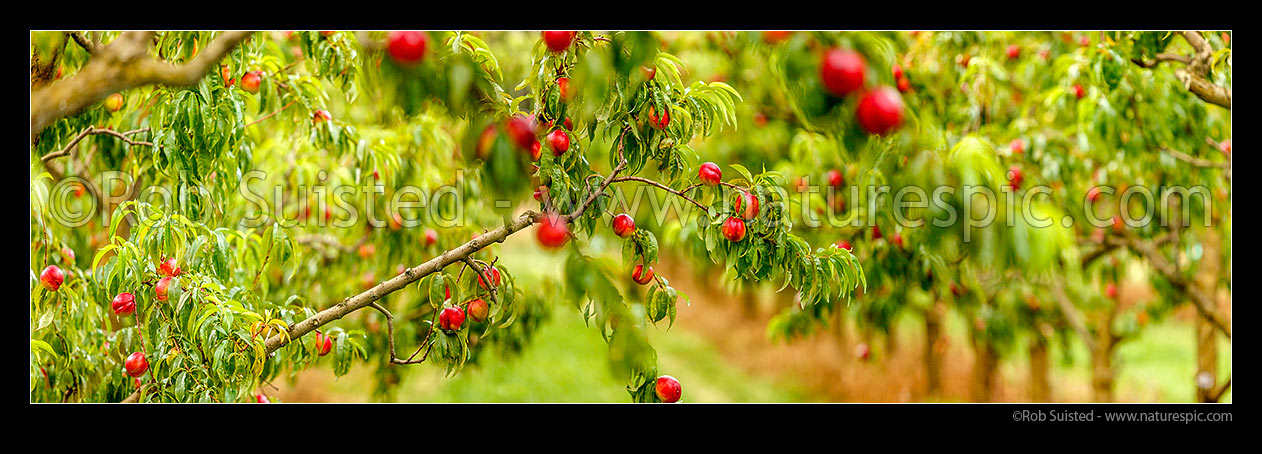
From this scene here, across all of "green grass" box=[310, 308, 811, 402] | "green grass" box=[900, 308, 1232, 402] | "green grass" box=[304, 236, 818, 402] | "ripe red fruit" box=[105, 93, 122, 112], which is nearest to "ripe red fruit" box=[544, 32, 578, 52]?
"ripe red fruit" box=[105, 93, 122, 112]

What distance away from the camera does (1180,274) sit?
391 cm

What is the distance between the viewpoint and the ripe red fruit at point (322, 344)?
6.64 feet

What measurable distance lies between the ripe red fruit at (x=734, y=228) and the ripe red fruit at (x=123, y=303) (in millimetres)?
1378

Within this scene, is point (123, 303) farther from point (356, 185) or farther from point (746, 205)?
point (746, 205)

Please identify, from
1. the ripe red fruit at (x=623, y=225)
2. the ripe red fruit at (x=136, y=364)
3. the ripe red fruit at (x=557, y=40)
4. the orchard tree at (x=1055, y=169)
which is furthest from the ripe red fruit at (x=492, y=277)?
the ripe red fruit at (x=136, y=364)

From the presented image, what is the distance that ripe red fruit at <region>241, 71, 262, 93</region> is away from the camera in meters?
2.23

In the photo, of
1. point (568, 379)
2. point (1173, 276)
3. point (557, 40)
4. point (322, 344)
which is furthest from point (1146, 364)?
point (557, 40)

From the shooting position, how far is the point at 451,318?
171cm

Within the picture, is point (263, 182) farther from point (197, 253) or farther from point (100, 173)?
point (197, 253)

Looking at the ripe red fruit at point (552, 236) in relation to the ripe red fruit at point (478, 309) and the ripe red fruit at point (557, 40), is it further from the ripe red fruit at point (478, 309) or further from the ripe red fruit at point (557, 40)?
the ripe red fruit at point (478, 309)

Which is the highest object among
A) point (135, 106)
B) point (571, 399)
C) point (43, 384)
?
point (135, 106)

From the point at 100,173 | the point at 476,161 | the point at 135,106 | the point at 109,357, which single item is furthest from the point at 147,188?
the point at 476,161

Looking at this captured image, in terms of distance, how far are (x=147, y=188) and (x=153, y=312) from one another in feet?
2.14

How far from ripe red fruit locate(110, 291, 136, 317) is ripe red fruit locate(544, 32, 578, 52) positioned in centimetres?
118
